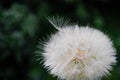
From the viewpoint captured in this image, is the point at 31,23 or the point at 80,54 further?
the point at 31,23

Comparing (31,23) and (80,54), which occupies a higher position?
(31,23)

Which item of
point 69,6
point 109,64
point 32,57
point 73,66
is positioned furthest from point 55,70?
point 69,6

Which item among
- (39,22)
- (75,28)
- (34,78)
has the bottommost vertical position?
(75,28)

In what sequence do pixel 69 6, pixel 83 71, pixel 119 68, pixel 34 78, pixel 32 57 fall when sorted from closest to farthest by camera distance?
1. pixel 83 71
2. pixel 119 68
3. pixel 34 78
4. pixel 32 57
5. pixel 69 6

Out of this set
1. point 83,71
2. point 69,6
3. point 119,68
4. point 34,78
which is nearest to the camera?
point 83,71

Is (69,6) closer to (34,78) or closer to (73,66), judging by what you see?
(34,78)
